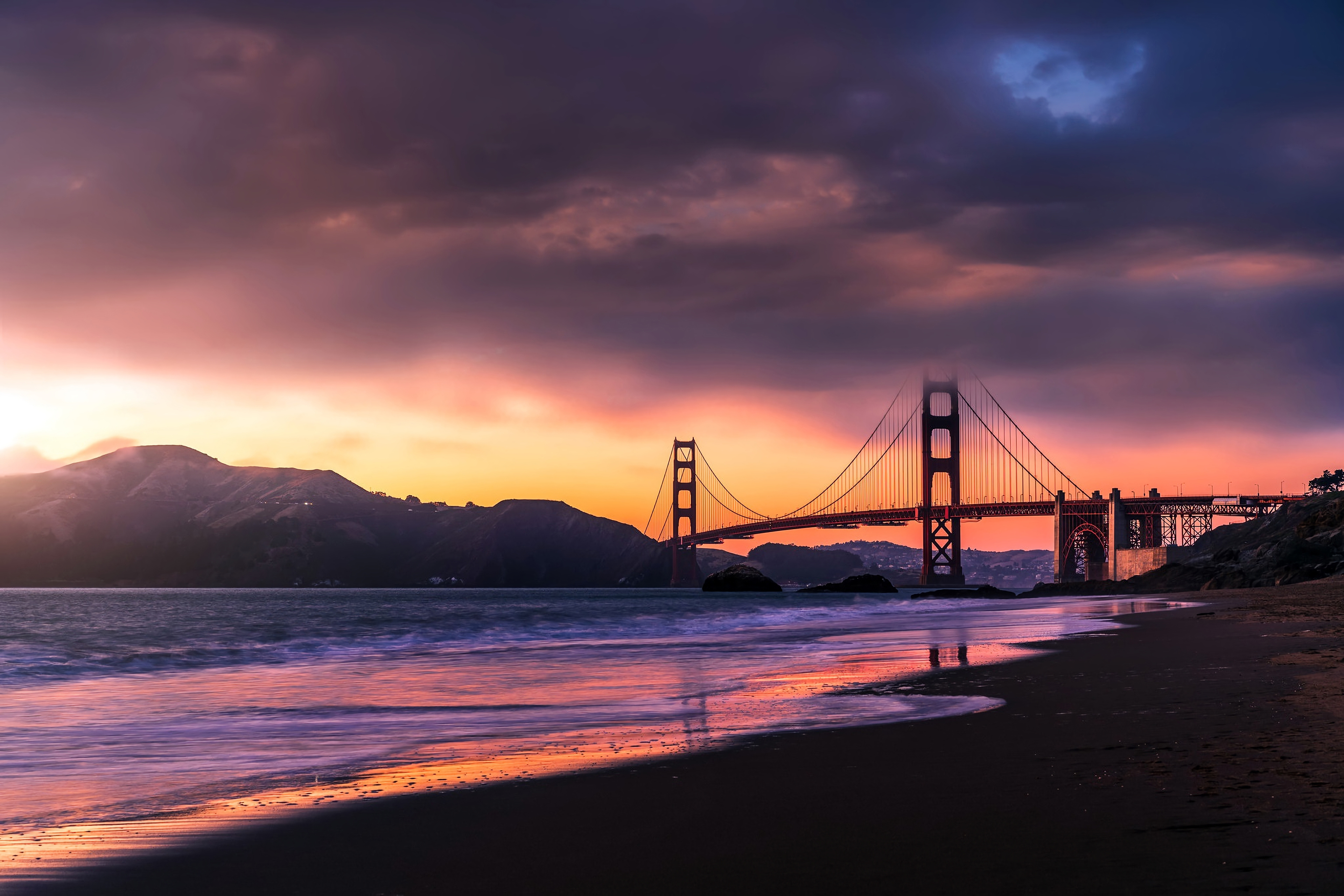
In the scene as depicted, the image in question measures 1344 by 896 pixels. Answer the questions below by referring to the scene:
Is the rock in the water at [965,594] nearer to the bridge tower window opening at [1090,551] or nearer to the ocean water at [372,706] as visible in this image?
the bridge tower window opening at [1090,551]

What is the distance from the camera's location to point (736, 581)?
362 ft

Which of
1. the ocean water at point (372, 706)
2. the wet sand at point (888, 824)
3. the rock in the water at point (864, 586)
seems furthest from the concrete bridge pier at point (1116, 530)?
the wet sand at point (888, 824)

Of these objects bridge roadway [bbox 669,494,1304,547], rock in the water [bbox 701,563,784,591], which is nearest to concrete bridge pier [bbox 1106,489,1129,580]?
bridge roadway [bbox 669,494,1304,547]

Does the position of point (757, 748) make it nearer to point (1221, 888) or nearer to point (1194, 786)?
point (1194, 786)

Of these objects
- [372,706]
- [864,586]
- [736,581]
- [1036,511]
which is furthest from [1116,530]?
[372,706]

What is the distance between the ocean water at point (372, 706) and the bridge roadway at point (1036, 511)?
58.1 metres

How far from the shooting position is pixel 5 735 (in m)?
10.2

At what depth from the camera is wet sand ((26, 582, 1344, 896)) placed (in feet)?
13.2

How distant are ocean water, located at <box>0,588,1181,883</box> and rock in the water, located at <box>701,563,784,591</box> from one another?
74.6m

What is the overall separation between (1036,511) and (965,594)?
11637mm

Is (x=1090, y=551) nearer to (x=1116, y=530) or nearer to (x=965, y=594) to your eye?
(x=1116, y=530)

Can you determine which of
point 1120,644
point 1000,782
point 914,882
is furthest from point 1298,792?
point 1120,644

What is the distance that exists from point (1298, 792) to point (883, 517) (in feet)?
300

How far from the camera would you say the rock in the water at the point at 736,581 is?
361 feet
